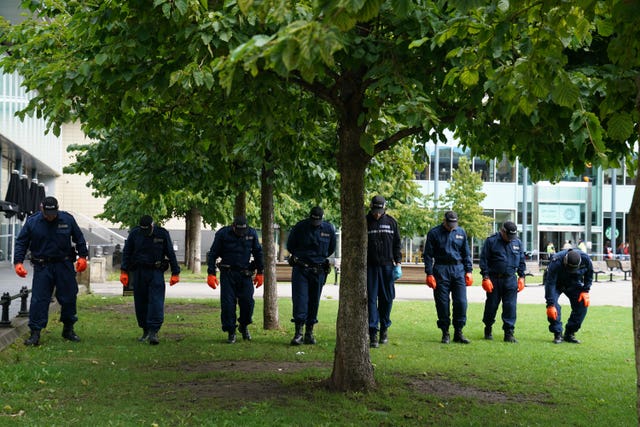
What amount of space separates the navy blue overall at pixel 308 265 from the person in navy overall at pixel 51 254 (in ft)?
9.50

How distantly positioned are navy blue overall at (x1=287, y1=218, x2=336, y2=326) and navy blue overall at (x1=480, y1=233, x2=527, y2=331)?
2630mm

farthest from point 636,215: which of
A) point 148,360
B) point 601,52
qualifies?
point 148,360

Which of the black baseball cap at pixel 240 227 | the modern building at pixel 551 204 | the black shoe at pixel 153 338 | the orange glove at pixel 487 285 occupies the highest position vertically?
the modern building at pixel 551 204

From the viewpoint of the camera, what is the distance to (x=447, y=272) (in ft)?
38.1

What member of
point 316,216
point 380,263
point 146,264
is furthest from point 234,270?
point 380,263

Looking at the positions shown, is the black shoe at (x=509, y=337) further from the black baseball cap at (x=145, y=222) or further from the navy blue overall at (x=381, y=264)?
the black baseball cap at (x=145, y=222)

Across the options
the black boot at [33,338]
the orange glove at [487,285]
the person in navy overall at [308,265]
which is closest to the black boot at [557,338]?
the orange glove at [487,285]

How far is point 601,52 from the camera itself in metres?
6.47

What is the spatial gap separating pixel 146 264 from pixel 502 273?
5292mm

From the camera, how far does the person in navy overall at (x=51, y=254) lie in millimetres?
10359

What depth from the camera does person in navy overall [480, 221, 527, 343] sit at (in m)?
12.0

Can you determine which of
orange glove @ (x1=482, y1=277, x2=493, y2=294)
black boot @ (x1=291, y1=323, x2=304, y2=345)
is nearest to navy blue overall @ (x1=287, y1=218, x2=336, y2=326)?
black boot @ (x1=291, y1=323, x2=304, y2=345)

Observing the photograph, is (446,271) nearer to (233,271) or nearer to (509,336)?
(509,336)

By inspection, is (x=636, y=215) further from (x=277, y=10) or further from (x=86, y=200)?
(x=86, y=200)
